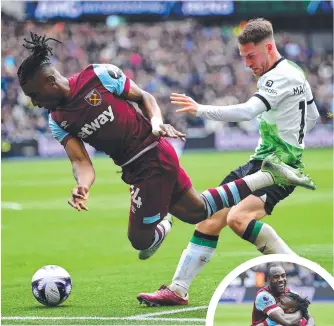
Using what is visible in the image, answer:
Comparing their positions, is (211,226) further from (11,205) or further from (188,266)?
(11,205)

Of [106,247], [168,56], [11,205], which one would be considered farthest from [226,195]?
[168,56]

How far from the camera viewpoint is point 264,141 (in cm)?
829

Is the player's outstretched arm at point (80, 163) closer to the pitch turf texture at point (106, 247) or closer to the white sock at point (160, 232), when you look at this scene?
the white sock at point (160, 232)

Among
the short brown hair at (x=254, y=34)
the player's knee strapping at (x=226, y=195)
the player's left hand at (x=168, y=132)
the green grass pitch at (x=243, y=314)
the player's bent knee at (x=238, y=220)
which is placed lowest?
the green grass pitch at (x=243, y=314)

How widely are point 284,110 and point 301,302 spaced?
284 centimetres

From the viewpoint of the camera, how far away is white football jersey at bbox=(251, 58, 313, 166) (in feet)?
25.9

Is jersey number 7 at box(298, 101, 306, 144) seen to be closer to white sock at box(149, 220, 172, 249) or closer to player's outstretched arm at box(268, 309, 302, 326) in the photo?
white sock at box(149, 220, 172, 249)

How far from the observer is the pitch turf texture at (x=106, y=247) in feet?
26.9

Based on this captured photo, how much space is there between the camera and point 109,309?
26.7ft

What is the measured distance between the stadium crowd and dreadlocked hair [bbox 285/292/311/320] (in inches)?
1099

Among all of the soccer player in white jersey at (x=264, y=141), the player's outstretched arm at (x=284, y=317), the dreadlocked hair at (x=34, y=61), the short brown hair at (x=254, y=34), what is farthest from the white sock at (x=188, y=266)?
the player's outstretched arm at (x=284, y=317)

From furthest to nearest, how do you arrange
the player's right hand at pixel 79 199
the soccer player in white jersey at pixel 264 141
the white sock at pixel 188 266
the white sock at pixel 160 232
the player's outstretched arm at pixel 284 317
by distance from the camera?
the white sock at pixel 160 232 → the white sock at pixel 188 266 → the soccer player in white jersey at pixel 264 141 → the player's right hand at pixel 79 199 → the player's outstretched arm at pixel 284 317

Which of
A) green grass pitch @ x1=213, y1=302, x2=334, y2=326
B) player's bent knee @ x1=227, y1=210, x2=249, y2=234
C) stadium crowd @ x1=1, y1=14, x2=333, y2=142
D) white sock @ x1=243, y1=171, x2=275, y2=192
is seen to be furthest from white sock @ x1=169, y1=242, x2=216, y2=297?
stadium crowd @ x1=1, y1=14, x2=333, y2=142

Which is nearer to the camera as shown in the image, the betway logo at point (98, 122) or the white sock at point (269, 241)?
the betway logo at point (98, 122)
